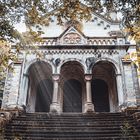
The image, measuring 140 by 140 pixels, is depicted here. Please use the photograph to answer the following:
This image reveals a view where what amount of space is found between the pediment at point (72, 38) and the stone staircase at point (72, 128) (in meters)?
7.01

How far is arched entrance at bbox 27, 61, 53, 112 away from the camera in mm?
16062

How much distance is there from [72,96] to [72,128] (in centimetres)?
788

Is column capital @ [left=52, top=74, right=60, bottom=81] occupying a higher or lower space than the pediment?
lower

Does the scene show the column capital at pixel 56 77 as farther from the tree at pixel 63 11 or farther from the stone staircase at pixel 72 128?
the tree at pixel 63 11

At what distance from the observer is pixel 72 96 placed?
17.1 metres

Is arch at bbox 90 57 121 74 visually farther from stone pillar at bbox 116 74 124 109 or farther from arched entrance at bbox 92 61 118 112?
arched entrance at bbox 92 61 118 112

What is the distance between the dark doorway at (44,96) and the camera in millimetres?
16812

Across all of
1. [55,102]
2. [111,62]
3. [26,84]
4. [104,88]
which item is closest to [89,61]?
[111,62]

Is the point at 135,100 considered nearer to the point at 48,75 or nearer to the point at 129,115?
the point at 129,115

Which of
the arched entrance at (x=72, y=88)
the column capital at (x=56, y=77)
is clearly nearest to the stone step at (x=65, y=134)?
the column capital at (x=56, y=77)

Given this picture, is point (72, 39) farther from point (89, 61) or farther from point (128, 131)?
point (128, 131)

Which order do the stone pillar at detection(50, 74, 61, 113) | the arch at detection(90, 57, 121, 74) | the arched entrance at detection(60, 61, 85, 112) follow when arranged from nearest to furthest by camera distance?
1. the stone pillar at detection(50, 74, 61, 113)
2. the arch at detection(90, 57, 121, 74)
3. the arched entrance at detection(60, 61, 85, 112)

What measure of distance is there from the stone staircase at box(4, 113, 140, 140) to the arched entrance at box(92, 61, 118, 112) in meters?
5.44

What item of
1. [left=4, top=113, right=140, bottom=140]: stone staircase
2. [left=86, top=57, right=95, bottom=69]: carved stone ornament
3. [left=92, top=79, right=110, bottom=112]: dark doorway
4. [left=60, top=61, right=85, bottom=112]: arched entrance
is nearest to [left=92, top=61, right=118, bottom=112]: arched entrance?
[left=92, top=79, right=110, bottom=112]: dark doorway
